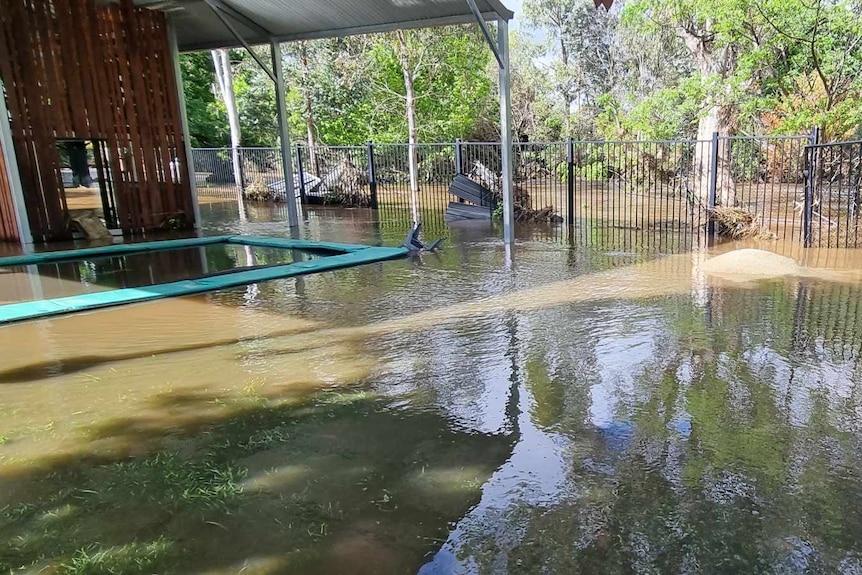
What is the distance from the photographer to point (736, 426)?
12.4 feet

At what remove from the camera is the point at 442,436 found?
12.4 ft

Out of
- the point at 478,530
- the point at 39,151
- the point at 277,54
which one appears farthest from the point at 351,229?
the point at 478,530

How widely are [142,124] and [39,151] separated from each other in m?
2.20

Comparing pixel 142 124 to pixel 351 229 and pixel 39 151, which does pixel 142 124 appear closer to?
pixel 39 151

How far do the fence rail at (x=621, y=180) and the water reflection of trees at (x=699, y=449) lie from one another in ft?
17.7

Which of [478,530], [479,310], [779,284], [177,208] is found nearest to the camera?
[478,530]

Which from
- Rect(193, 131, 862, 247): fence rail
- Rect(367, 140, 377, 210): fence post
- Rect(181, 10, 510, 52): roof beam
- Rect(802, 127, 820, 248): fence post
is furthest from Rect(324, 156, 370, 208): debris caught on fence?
Rect(802, 127, 820, 248): fence post

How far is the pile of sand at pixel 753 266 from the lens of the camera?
26.4ft

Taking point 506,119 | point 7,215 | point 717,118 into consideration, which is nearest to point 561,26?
point 717,118

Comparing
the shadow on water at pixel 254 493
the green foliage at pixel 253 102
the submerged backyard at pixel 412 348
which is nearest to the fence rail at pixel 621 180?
the submerged backyard at pixel 412 348

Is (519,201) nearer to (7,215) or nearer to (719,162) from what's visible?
(719,162)

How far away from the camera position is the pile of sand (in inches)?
317

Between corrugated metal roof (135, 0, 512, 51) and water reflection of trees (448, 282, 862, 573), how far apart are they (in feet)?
22.7

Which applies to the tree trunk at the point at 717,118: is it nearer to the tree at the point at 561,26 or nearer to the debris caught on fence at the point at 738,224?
the debris caught on fence at the point at 738,224
